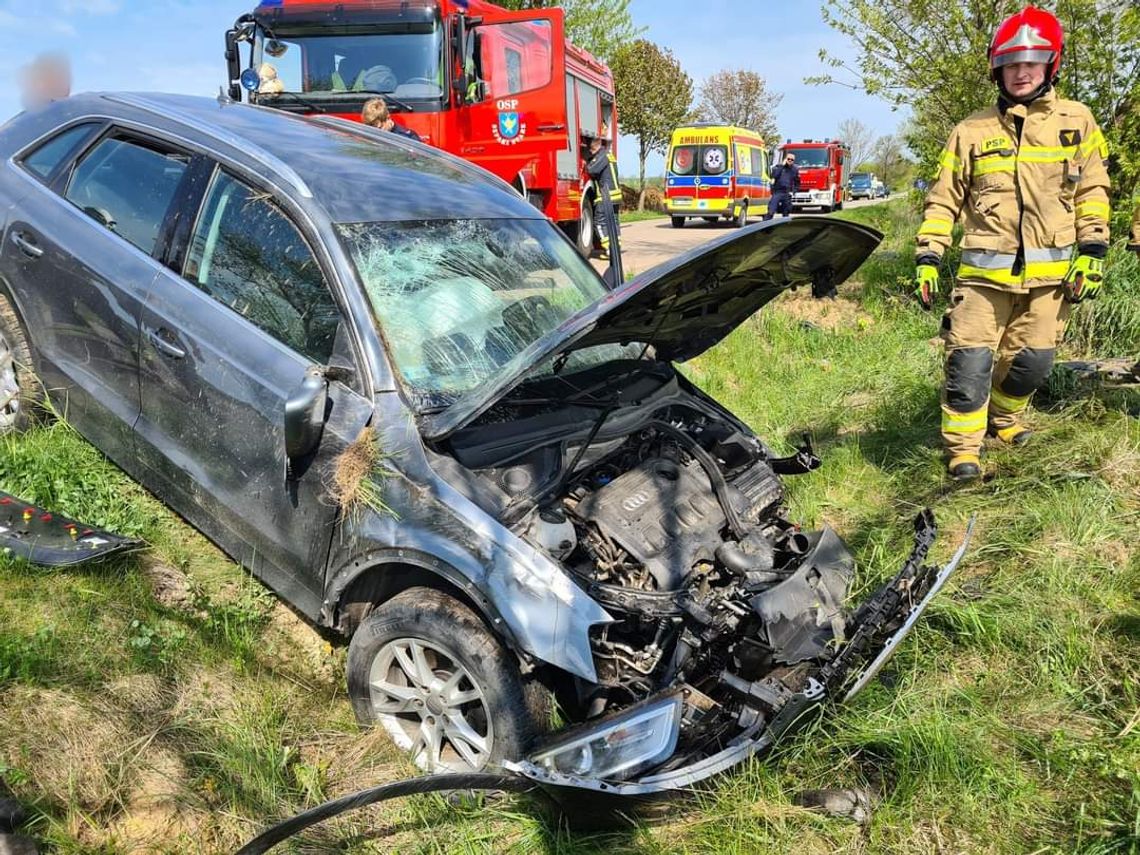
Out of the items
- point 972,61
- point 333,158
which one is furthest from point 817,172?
point 333,158

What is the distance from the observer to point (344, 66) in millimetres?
8352

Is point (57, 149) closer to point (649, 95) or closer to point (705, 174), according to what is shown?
point (705, 174)

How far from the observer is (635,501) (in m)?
2.95

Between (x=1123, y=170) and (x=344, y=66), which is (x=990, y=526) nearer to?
(x=1123, y=170)

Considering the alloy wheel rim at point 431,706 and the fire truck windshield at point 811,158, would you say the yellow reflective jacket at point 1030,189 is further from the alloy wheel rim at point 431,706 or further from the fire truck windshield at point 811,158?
the fire truck windshield at point 811,158

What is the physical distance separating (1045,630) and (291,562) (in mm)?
2788

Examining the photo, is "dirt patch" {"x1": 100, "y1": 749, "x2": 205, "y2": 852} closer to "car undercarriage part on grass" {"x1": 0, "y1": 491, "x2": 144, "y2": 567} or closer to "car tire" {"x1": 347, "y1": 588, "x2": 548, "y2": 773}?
"car tire" {"x1": 347, "y1": 588, "x2": 548, "y2": 773}

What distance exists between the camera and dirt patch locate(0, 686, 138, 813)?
2369mm

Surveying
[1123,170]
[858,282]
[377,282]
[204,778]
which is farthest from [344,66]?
[204,778]

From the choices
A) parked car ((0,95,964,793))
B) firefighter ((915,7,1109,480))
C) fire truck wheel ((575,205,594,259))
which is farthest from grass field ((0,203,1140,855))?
fire truck wheel ((575,205,594,259))

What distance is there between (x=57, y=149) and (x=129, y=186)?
594mm

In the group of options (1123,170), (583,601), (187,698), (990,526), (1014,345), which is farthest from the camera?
(1123,170)

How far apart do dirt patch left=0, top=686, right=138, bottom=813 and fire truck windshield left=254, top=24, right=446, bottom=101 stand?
22.8 feet

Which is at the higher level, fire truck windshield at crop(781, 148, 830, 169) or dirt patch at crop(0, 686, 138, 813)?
fire truck windshield at crop(781, 148, 830, 169)
